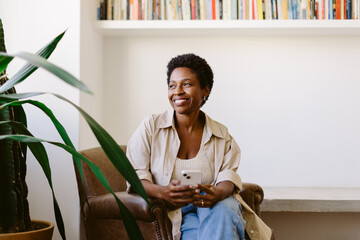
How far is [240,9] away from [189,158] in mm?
1436

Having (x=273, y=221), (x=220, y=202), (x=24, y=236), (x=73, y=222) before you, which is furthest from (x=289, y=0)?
(x=24, y=236)

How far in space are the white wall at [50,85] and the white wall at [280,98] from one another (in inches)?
30.6

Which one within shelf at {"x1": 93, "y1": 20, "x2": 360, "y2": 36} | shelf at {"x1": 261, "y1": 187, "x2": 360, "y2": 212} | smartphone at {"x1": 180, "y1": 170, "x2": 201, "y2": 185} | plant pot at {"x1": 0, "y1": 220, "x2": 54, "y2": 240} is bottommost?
shelf at {"x1": 261, "y1": 187, "x2": 360, "y2": 212}

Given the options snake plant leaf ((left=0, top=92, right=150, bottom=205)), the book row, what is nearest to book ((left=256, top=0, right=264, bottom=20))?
the book row

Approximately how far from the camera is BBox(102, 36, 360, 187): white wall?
135 inches

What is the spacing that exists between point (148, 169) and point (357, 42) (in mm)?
2027

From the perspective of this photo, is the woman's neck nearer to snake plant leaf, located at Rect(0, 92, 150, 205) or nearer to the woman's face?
the woman's face

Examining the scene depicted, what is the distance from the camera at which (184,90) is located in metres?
2.24

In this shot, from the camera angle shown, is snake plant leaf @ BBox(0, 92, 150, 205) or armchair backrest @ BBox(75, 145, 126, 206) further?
armchair backrest @ BBox(75, 145, 126, 206)

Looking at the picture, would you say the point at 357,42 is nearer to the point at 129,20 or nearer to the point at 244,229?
the point at 129,20

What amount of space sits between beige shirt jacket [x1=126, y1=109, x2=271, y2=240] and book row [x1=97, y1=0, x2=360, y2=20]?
3.83 feet

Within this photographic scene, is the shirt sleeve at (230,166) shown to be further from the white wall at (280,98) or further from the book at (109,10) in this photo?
the book at (109,10)

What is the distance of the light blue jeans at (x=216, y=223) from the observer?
1.89m

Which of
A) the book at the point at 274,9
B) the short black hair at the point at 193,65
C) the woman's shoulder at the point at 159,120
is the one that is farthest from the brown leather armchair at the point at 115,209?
the book at the point at 274,9
